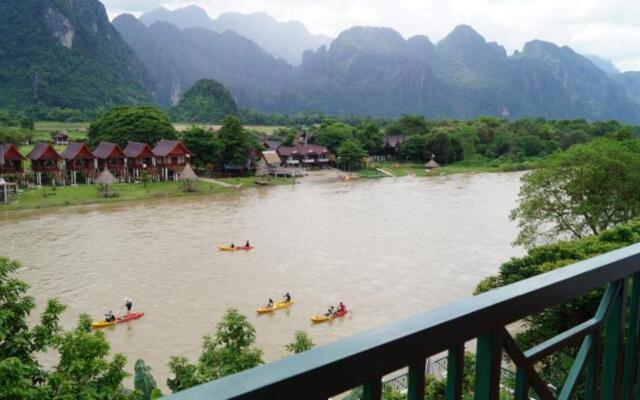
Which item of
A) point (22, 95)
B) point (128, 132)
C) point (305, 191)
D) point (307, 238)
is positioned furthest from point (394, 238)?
point (22, 95)

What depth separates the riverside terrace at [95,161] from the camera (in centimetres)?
2822

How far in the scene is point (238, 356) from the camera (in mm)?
6359

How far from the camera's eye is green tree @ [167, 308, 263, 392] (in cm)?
609

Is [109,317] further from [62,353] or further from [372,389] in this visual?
[372,389]

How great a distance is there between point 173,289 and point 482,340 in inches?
530

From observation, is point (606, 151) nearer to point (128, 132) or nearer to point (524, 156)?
point (128, 132)

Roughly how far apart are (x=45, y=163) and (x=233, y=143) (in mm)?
10675

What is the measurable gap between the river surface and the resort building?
480 inches

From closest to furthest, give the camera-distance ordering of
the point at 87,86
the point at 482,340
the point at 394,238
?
the point at 482,340 < the point at 394,238 < the point at 87,86

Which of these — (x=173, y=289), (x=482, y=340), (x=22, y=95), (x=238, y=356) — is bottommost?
(x=173, y=289)

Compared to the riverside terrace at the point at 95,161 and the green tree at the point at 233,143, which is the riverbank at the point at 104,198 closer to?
the riverside terrace at the point at 95,161

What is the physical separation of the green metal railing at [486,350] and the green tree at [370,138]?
41584 mm

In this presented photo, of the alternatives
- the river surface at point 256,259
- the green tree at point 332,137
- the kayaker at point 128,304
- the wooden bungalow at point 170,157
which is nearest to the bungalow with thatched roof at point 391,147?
the green tree at point 332,137

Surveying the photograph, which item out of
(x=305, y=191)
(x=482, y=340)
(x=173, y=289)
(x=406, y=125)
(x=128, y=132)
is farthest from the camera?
(x=406, y=125)
